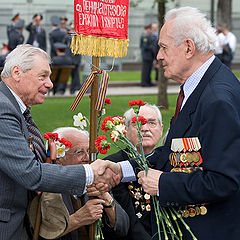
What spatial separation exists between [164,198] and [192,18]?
1005 millimetres

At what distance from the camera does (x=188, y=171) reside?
3086 mm

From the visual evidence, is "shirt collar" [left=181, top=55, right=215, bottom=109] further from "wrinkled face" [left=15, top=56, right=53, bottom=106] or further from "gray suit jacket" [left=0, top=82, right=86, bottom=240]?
"wrinkled face" [left=15, top=56, right=53, bottom=106]

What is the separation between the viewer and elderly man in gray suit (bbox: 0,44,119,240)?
10.6 ft

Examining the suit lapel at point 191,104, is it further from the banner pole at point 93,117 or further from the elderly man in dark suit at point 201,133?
the banner pole at point 93,117

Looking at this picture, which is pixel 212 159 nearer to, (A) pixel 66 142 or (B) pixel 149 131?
(A) pixel 66 142

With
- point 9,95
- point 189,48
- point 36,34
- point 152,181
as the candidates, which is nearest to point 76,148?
point 9,95

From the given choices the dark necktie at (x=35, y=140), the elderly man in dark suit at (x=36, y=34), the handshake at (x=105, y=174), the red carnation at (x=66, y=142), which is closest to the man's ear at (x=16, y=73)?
the dark necktie at (x=35, y=140)

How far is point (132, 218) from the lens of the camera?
4387 millimetres

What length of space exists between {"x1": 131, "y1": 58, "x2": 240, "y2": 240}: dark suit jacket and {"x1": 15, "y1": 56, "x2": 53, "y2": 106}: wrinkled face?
915 mm

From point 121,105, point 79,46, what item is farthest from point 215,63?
point 121,105

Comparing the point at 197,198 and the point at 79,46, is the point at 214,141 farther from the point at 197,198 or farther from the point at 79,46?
the point at 79,46

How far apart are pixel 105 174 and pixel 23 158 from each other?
26.5 inches

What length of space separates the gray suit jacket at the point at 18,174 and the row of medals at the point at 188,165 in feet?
1.96

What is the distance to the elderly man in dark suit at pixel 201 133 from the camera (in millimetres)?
2861
